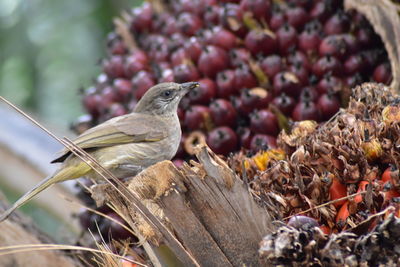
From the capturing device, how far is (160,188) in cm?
187

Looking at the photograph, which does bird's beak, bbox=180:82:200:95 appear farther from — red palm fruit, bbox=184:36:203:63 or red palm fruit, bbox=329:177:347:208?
red palm fruit, bbox=329:177:347:208

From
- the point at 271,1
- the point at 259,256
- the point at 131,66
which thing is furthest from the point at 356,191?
the point at 131,66

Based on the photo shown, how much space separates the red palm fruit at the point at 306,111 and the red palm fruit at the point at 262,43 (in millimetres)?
309

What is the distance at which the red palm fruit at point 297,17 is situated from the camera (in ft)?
9.73

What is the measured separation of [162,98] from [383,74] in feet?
3.27

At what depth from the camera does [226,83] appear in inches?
113

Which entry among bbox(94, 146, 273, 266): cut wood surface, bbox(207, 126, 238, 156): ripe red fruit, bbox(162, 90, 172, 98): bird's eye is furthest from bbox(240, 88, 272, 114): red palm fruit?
bbox(94, 146, 273, 266): cut wood surface

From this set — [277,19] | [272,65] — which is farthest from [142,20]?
[272,65]

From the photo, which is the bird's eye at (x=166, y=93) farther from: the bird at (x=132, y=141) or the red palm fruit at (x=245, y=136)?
the red palm fruit at (x=245, y=136)

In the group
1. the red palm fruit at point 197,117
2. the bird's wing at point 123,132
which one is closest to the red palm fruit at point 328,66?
the red palm fruit at point 197,117

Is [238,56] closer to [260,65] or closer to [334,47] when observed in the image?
[260,65]

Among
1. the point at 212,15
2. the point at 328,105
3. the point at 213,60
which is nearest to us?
the point at 328,105

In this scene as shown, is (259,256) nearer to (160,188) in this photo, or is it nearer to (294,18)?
(160,188)

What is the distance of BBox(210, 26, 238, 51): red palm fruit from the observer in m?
3.00
